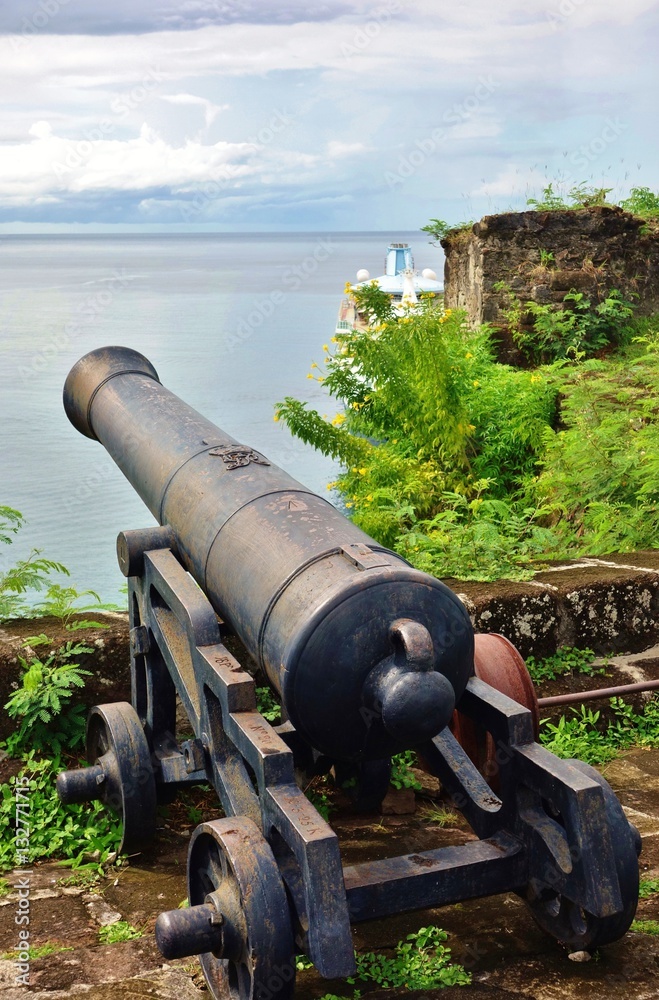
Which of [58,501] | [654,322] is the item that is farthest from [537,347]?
[58,501]

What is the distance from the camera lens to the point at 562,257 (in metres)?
10.9

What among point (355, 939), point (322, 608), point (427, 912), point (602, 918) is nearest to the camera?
point (322, 608)

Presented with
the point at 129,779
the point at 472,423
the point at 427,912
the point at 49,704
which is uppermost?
the point at 472,423

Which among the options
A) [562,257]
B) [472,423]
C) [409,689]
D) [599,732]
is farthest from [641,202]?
[409,689]

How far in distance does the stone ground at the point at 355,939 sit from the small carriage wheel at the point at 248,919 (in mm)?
235

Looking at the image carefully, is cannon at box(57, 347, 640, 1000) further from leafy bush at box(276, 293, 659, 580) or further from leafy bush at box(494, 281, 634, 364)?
leafy bush at box(494, 281, 634, 364)

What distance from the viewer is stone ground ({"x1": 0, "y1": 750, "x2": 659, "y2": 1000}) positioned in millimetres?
2873

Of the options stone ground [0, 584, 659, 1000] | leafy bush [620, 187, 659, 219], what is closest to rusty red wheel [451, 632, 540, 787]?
stone ground [0, 584, 659, 1000]

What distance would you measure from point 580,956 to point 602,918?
188 millimetres

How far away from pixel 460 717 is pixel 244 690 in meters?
0.91

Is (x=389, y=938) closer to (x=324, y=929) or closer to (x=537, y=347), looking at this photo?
(x=324, y=929)

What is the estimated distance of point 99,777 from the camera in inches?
145

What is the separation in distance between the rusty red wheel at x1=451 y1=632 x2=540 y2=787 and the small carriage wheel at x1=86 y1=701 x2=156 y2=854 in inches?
41.5

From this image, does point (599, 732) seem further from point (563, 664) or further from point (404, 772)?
point (404, 772)
